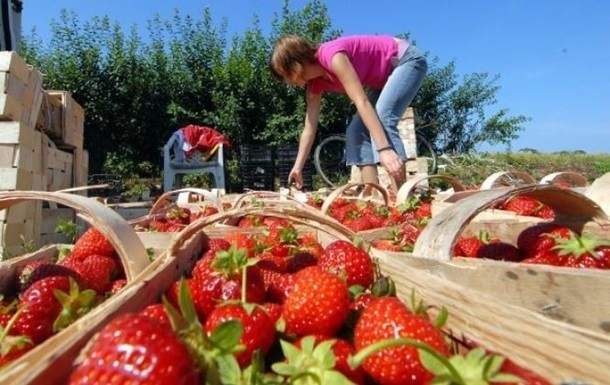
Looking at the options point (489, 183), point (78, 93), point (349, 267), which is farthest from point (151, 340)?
point (78, 93)

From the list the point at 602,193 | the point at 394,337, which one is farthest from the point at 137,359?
the point at 602,193

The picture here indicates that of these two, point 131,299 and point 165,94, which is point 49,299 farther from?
point 165,94

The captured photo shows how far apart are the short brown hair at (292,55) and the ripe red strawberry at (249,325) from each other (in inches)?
93.9

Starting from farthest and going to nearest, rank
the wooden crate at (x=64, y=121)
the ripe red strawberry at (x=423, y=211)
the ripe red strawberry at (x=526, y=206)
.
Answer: the wooden crate at (x=64, y=121), the ripe red strawberry at (x=423, y=211), the ripe red strawberry at (x=526, y=206)

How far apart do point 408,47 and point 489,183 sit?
3.81 ft

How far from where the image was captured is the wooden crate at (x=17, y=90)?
2584 mm

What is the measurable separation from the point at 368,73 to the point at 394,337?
267 centimetres

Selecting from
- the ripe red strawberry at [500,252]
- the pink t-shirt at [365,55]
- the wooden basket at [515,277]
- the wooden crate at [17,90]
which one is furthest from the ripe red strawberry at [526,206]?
the wooden crate at [17,90]

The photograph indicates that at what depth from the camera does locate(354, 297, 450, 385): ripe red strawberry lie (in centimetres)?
64

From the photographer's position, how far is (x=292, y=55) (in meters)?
2.97

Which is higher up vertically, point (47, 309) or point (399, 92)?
point (399, 92)

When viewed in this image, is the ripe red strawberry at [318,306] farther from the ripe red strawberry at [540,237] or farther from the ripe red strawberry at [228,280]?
the ripe red strawberry at [540,237]

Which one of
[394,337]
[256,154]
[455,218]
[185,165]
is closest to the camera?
[394,337]

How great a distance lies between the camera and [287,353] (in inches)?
25.0
